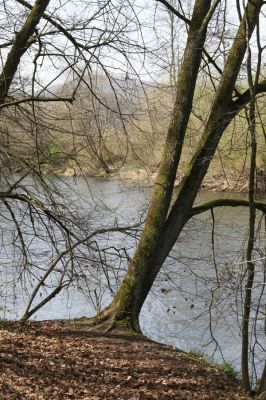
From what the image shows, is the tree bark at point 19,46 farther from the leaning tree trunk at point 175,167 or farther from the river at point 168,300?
the leaning tree trunk at point 175,167

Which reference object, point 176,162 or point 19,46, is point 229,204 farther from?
point 19,46

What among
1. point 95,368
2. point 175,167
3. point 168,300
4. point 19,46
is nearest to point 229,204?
point 175,167

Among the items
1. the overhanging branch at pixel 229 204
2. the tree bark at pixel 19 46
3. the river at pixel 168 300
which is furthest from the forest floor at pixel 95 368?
the tree bark at pixel 19 46

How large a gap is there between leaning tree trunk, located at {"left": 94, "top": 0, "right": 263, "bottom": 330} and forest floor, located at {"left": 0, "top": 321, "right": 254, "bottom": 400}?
53 centimetres

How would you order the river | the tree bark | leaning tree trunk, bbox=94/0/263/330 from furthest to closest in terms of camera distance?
the river → leaning tree trunk, bbox=94/0/263/330 → the tree bark

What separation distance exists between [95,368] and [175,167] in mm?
2990

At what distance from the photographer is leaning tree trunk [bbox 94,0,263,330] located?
763 cm

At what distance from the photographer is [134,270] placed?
7.70 meters

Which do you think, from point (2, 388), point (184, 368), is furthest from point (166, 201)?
point (2, 388)

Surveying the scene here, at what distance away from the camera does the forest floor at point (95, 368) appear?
5199 millimetres

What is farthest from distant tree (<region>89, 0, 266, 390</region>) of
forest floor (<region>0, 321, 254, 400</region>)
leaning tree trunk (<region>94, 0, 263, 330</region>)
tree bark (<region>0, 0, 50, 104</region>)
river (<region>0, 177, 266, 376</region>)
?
tree bark (<region>0, 0, 50, 104</region>)

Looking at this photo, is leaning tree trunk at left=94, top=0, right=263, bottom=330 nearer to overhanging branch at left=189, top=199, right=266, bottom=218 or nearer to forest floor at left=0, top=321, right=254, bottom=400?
overhanging branch at left=189, top=199, right=266, bottom=218

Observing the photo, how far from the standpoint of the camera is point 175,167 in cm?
786

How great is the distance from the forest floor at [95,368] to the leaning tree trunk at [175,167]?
0.53m
